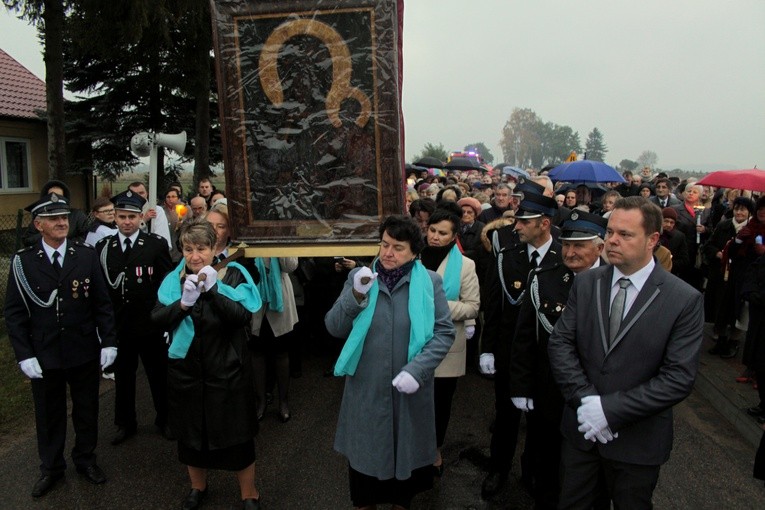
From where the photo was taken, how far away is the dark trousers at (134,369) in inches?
182

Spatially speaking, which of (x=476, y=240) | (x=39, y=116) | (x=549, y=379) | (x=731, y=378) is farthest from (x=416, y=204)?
(x=39, y=116)

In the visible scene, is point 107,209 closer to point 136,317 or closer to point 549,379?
point 136,317

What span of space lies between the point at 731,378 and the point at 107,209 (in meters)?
7.46

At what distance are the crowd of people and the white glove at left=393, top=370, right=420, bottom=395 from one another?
0.02 m

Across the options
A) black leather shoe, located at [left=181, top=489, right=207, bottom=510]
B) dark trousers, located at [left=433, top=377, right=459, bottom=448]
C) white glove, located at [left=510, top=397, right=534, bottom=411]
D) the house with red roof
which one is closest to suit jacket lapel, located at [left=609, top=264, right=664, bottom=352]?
white glove, located at [left=510, top=397, right=534, bottom=411]

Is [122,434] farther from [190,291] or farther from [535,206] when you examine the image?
[535,206]

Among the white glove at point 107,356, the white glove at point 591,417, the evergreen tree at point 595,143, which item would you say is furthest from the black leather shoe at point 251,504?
the evergreen tree at point 595,143

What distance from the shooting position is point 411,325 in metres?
3.03

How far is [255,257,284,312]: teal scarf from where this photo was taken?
479 cm

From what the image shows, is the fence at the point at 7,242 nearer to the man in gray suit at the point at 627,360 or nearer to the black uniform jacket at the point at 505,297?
the black uniform jacket at the point at 505,297

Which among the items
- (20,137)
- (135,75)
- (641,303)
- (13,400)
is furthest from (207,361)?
(20,137)

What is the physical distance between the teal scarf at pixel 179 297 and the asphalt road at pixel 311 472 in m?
1.24

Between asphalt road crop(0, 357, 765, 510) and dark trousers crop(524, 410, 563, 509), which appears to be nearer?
dark trousers crop(524, 410, 563, 509)

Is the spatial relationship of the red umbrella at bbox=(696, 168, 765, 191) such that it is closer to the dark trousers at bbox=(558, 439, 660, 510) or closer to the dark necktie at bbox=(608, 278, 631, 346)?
→ the dark necktie at bbox=(608, 278, 631, 346)
